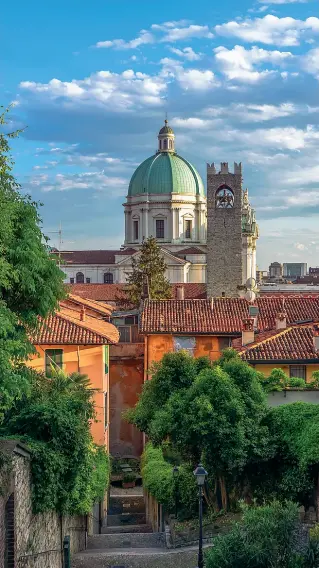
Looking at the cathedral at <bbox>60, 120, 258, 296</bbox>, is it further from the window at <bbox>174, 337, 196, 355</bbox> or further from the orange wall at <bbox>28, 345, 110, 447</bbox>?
the orange wall at <bbox>28, 345, 110, 447</bbox>

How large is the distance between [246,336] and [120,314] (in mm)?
16815

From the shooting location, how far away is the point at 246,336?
3262 cm

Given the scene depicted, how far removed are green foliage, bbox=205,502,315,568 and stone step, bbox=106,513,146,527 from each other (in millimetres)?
19127

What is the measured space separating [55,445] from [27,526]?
227cm

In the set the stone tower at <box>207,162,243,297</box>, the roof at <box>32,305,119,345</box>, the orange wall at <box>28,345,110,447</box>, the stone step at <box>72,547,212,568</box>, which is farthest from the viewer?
the stone tower at <box>207,162,243,297</box>

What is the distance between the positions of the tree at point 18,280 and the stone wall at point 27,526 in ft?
4.09

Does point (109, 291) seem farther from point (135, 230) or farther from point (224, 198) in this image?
point (135, 230)

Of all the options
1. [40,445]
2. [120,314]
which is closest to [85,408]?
[40,445]

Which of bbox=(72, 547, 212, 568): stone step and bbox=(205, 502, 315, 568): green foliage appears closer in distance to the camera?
bbox=(205, 502, 315, 568): green foliage

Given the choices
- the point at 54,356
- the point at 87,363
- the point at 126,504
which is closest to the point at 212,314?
the point at 126,504

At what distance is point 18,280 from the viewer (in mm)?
16016

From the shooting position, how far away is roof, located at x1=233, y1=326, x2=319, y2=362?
28.6 m

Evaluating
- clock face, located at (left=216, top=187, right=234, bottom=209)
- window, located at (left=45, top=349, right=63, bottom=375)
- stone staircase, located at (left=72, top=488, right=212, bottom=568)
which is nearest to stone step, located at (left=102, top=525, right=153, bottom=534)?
stone staircase, located at (left=72, top=488, right=212, bottom=568)

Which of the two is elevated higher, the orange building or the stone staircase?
the orange building
